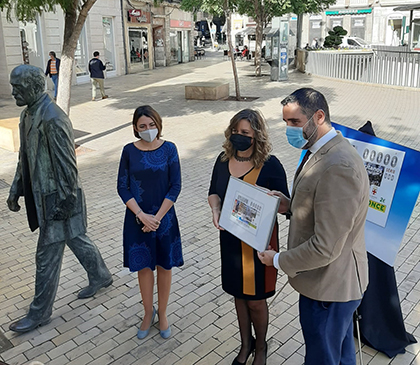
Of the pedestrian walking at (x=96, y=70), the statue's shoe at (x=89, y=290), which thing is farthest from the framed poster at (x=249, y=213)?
the pedestrian walking at (x=96, y=70)

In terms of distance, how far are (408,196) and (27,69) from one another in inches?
112

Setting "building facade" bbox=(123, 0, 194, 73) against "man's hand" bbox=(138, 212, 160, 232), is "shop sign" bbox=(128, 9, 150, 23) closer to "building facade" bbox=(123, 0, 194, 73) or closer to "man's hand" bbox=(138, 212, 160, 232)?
"building facade" bbox=(123, 0, 194, 73)

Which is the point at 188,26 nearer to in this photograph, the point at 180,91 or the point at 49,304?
the point at 180,91

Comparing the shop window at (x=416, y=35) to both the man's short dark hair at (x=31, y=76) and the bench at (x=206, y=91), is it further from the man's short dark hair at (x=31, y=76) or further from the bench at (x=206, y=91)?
the man's short dark hair at (x=31, y=76)

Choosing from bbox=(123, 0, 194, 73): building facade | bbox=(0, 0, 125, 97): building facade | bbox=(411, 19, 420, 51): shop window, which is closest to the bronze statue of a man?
bbox=(0, 0, 125, 97): building facade

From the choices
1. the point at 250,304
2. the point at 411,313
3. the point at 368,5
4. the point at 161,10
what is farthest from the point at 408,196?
the point at 368,5

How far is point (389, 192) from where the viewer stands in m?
3.03

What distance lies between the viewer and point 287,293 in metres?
4.47

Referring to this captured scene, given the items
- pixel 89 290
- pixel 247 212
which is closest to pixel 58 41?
pixel 89 290

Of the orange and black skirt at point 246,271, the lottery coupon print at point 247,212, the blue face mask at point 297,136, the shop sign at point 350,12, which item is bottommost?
the orange and black skirt at point 246,271

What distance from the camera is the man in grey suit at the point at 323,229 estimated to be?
87.9 inches

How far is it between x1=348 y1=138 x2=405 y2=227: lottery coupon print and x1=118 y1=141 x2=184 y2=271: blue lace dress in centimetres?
142

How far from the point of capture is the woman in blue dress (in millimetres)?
3475

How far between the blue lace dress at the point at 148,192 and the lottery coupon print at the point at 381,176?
142 centimetres
